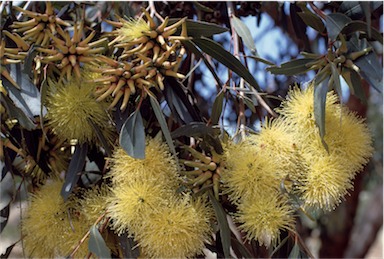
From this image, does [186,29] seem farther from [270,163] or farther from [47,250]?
[47,250]

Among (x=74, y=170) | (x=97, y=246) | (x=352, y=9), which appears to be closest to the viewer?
(x=97, y=246)

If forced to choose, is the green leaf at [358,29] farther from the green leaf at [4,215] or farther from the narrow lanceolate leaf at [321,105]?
the green leaf at [4,215]

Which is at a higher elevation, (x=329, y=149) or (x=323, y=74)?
(x=323, y=74)

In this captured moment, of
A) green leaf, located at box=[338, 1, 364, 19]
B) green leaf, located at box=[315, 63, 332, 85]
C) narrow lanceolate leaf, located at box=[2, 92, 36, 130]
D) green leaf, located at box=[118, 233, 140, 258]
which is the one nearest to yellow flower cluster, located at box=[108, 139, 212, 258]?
green leaf, located at box=[118, 233, 140, 258]

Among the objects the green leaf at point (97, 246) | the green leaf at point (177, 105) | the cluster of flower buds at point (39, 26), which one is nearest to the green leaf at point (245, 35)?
the green leaf at point (177, 105)

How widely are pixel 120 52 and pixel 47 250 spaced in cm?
34

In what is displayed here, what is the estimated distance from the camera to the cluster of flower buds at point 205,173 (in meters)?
0.84

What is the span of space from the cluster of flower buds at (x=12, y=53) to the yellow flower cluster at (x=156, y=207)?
7.9 inches

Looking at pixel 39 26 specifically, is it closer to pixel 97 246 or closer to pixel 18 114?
pixel 18 114

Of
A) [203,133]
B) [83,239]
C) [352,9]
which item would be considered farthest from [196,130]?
[352,9]

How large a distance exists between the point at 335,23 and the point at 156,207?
41cm

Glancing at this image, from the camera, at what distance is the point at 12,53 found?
2.88ft

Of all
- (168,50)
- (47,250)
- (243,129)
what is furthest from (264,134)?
(47,250)

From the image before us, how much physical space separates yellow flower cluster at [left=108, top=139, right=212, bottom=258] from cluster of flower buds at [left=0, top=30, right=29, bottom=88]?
0.66 feet
